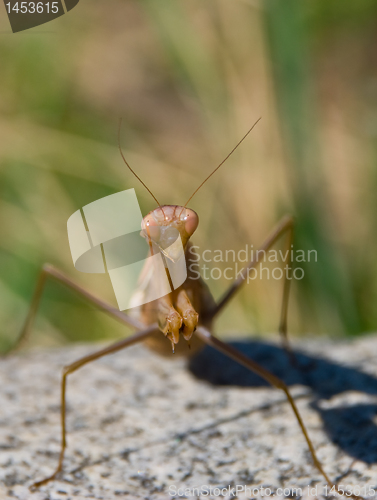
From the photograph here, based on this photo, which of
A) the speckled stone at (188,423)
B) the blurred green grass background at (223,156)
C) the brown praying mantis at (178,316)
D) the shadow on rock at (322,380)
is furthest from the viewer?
the blurred green grass background at (223,156)

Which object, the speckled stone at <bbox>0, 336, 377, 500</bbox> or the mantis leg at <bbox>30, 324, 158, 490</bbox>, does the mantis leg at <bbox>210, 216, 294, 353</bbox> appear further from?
the mantis leg at <bbox>30, 324, 158, 490</bbox>

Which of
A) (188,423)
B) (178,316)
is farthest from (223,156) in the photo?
(178,316)

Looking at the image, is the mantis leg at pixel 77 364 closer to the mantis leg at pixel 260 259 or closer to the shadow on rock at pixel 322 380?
the mantis leg at pixel 260 259

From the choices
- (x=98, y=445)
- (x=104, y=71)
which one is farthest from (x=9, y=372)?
(x=104, y=71)

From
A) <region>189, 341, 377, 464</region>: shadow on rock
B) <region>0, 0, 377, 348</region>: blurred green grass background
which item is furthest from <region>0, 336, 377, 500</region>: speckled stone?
<region>0, 0, 377, 348</region>: blurred green grass background

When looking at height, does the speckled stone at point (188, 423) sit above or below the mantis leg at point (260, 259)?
below

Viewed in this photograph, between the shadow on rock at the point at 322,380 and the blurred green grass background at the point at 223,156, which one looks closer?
the shadow on rock at the point at 322,380

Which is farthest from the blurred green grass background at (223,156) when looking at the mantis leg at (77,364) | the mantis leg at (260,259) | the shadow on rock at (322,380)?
the mantis leg at (77,364)
